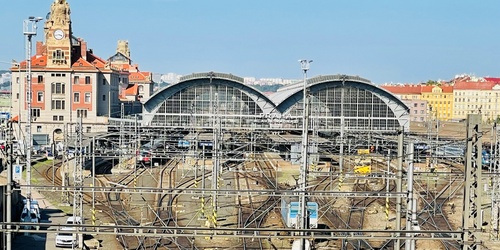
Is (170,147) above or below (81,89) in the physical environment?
below

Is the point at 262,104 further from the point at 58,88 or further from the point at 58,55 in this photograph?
the point at 58,55

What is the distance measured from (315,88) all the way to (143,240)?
27467 mm

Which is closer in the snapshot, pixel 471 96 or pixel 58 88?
pixel 58 88

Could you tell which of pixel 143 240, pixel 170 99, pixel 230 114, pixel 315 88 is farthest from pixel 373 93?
pixel 143 240

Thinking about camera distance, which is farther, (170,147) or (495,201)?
(170,147)

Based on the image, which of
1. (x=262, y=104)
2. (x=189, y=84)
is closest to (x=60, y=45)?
(x=189, y=84)

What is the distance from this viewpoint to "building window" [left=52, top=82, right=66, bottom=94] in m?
44.9

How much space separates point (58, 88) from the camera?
44.9 meters

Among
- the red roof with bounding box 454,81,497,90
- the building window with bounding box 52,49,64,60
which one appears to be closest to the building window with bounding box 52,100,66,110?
the building window with bounding box 52,49,64,60

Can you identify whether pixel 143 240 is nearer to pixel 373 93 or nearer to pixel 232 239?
pixel 232 239

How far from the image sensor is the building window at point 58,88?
147 feet

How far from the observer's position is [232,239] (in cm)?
1830

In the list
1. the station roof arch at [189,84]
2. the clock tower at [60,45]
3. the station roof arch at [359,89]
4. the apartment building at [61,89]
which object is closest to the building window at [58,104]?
the apartment building at [61,89]

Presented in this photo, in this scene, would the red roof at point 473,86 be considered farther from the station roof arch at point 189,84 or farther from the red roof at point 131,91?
the station roof arch at point 189,84
